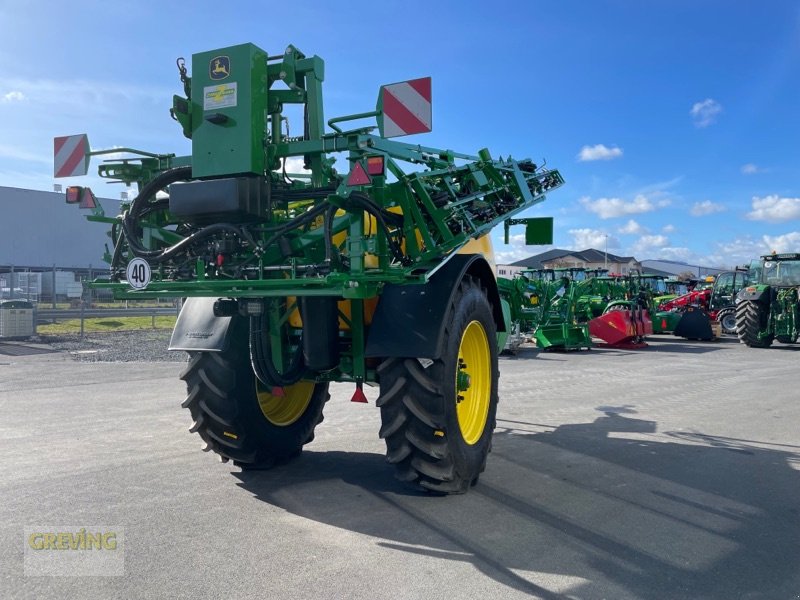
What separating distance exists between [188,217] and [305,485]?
2.29 meters

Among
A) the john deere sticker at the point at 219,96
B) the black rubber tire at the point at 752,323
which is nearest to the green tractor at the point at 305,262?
the john deere sticker at the point at 219,96

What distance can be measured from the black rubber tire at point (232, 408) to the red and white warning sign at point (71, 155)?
1832 mm

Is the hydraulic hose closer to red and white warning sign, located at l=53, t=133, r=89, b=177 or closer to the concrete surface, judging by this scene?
the concrete surface

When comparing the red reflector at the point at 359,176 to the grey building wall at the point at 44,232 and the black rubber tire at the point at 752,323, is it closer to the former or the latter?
the black rubber tire at the point at 752,323

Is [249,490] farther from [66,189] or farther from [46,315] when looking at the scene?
[46,315]

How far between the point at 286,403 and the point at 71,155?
2.86m

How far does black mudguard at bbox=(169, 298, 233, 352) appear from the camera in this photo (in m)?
5.17

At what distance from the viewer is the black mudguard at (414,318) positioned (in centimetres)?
450

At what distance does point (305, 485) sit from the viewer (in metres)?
5.34

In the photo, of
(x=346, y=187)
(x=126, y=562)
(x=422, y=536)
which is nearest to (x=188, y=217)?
(x=346, y=187)

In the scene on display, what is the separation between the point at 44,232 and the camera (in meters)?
44.5

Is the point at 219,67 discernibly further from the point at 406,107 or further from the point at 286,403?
the point at 286,403

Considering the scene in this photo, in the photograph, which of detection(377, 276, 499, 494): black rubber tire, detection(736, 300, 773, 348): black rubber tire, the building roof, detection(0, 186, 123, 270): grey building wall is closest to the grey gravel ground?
detection(377, 276, 499, 494): black rubber tire

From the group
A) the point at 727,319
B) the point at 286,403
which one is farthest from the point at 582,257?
the point at 286,403
